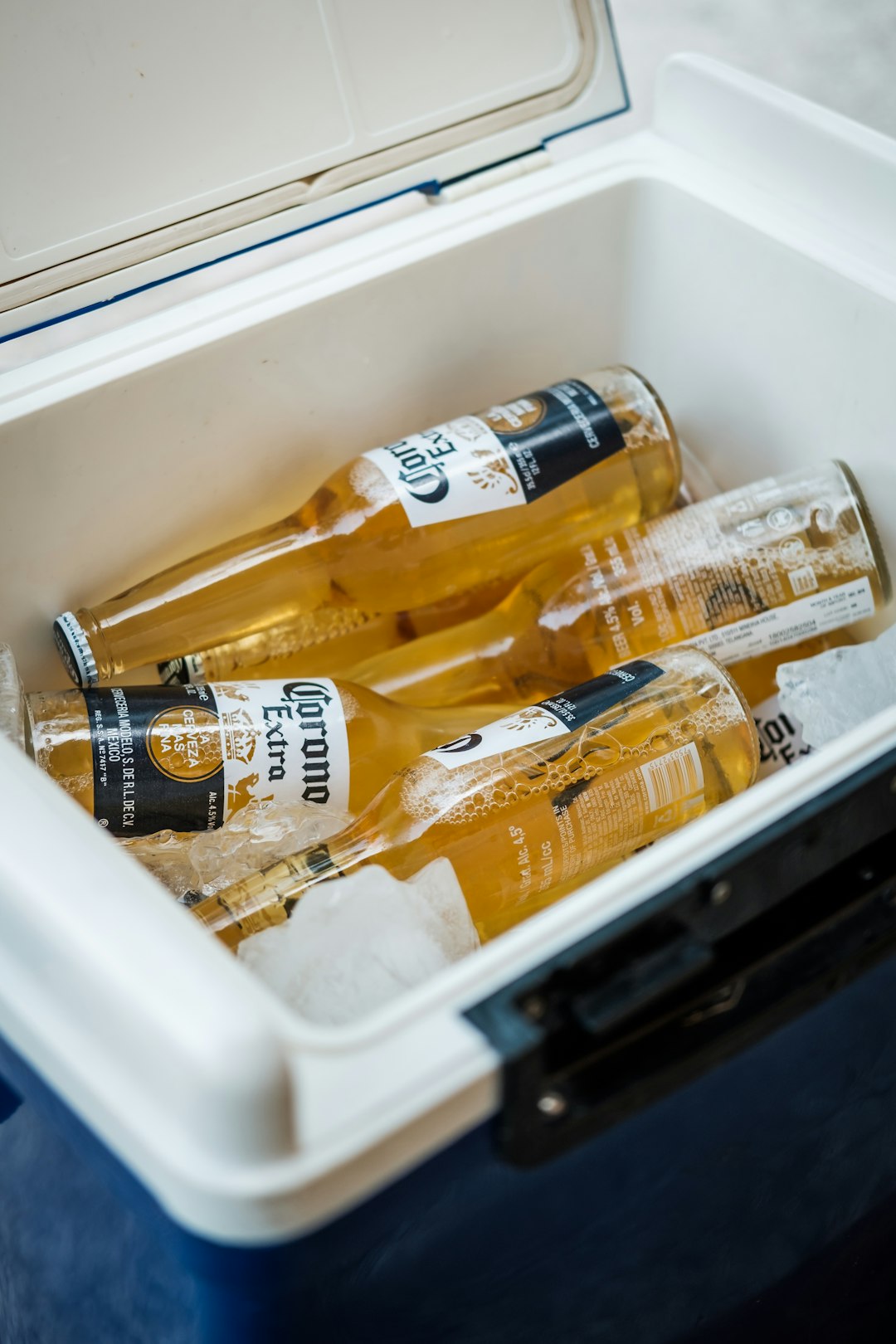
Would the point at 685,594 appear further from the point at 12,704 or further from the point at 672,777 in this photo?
the point at 12,704

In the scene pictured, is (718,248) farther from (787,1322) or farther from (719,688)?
(787,1322)

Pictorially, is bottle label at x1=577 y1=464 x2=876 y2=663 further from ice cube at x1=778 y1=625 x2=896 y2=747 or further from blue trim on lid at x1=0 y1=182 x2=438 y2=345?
blue trim on lid at x1=0 y1=182 x2=438 y2=345

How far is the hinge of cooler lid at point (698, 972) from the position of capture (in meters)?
0.46

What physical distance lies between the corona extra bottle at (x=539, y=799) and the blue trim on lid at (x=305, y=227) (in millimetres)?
381

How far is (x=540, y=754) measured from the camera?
656 mm

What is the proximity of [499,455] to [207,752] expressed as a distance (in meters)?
0.28

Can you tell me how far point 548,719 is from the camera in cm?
66

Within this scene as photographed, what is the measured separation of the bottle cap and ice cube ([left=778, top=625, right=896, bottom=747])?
1.37 feet

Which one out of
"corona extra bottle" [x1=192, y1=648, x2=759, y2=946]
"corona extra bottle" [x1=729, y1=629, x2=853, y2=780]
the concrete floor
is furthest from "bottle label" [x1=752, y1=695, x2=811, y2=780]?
the concrete floor

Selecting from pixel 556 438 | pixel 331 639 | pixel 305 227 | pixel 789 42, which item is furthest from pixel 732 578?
pixel 789 42

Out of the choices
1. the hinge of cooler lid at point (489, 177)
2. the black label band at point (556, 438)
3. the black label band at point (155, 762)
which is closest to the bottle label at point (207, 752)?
the black label band at point (155, 762)

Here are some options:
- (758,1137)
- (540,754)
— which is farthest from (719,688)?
(758,1137)

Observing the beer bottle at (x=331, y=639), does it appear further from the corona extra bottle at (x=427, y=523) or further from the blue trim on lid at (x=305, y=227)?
the blue trim on lid at (x=305, y=227)

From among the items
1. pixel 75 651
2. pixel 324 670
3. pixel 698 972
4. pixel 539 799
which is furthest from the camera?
pixel 324 670
